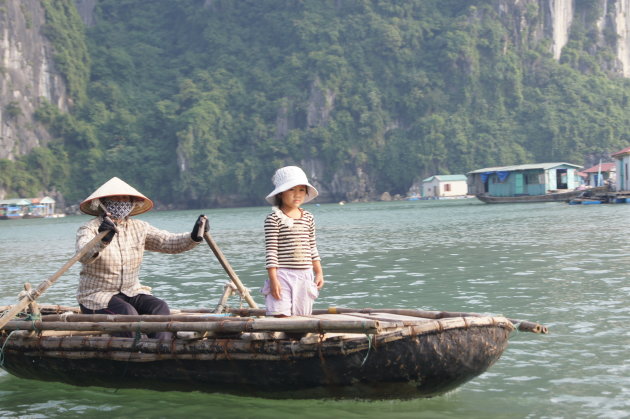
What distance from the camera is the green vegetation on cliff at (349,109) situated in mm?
89375

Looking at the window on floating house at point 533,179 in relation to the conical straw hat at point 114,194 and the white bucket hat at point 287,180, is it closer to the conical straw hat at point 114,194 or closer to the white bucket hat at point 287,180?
the conical straw hat at point 114,194

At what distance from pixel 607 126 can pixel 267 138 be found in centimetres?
3938

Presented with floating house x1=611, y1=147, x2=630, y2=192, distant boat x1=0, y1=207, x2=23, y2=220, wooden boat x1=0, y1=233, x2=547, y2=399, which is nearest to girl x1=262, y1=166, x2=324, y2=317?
wooden boat x1=0, y1=233, x2=547, y2=399

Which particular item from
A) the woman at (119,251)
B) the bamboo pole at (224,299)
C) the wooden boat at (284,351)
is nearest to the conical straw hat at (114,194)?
the woman at (119,251)

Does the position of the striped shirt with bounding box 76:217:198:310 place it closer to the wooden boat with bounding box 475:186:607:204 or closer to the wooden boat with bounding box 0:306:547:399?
the wooden boat with bounding box 0:306:547:399

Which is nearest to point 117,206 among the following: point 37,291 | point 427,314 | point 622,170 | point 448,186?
point 37,291

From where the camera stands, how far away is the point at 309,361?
5.70 metres

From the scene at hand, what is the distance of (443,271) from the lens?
562 inches

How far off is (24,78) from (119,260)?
93.7 meters

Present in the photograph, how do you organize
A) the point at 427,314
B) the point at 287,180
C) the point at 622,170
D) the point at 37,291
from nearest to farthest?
the point at 287,180, the point at 427,314, the point at 37,291, the point at 622,170

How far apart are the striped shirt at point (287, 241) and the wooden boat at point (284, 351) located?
45cm

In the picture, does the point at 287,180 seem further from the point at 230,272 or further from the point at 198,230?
the point at 230,272

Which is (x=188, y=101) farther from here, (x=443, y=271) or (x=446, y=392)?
(x=446, y=392)

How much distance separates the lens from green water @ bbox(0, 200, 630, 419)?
6059mm
